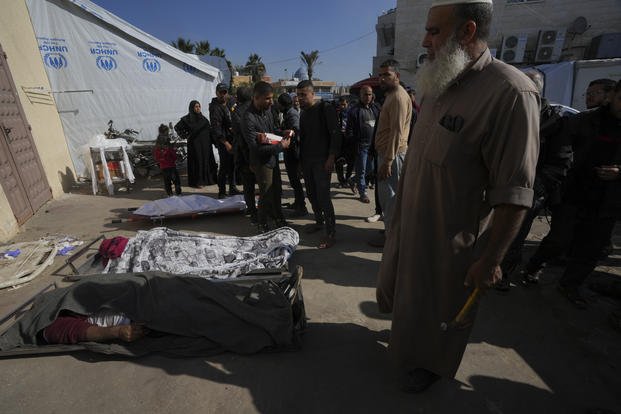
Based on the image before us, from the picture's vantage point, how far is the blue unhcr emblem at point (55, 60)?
6.84m

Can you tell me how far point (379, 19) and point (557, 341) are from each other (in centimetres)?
2640

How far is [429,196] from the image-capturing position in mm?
1526

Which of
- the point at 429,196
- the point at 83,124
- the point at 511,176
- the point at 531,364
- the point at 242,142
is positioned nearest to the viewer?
the point at 511,176

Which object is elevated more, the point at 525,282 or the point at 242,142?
the point at 242,142

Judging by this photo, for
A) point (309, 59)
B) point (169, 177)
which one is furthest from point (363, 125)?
point (309, 59)

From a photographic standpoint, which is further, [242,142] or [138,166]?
[138,166]

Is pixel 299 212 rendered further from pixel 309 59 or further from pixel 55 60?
pixel 309 59

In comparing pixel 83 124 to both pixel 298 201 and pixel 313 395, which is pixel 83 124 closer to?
pixel 298 201

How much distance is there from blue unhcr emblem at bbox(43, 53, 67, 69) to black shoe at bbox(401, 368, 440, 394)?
352 inches

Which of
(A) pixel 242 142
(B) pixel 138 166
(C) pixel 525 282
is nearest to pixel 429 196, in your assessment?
(C) pixel 525 282

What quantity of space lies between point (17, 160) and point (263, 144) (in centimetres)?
Result: 431

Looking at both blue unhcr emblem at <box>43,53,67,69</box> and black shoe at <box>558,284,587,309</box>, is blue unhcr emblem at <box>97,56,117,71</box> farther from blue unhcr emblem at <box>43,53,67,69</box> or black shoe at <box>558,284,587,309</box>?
black shoe at <box>558,284,587,309</box>

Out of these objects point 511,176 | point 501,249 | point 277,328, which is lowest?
point 277,328

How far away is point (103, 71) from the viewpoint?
302 inches
